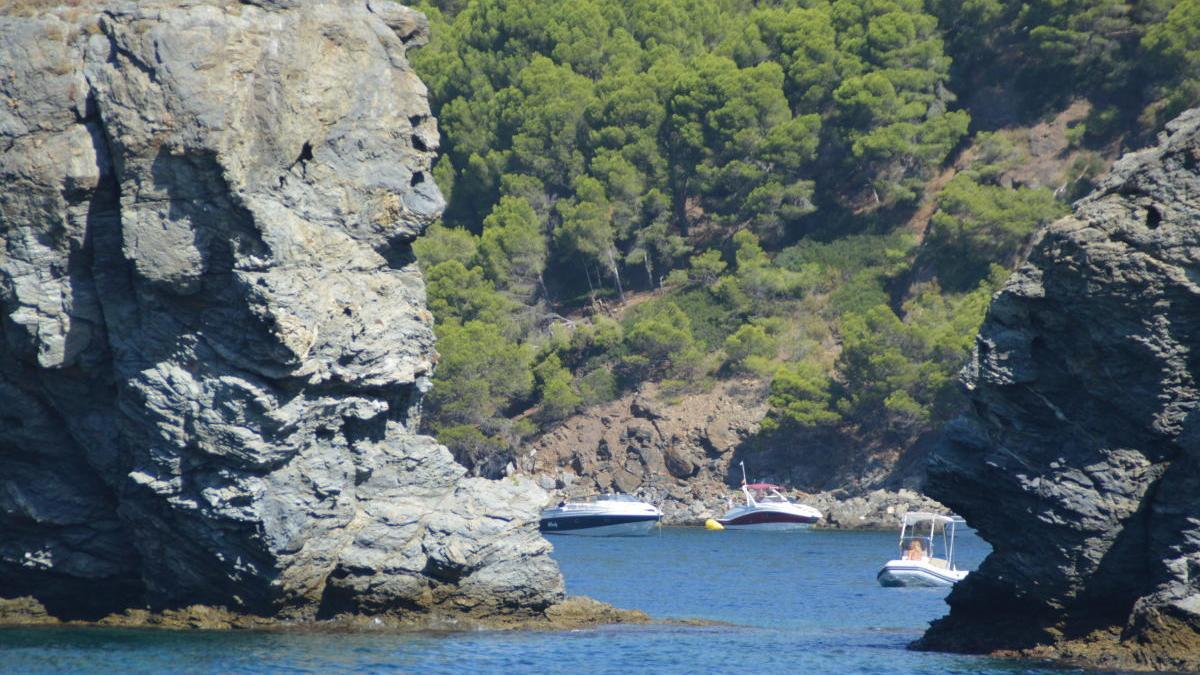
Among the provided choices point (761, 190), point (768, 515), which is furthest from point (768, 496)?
point (761, 190)

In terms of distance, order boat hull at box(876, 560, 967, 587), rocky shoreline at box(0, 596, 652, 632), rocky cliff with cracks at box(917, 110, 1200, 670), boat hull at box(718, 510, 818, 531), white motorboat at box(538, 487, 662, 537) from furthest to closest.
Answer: boat hull at box(718, 510, 818, 531)
white motorboat at box(538, 487, 662, 537)
boat hull at box(876, 560, 967, 587)
rocky shoreline at box(0, 596, 652, 632)
rocky cliff with cracks at box(917, 110, 1200, 670)

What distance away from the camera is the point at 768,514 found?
56375mm

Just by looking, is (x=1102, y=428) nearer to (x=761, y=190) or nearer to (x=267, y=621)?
(x=267, y=621)

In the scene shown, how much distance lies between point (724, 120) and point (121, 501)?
4690 cm

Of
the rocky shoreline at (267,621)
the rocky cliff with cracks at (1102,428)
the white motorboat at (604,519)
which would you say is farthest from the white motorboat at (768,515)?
the rocky cliff with cracks at (1102,428)

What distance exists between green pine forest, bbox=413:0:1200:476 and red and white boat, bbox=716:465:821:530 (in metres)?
3.26

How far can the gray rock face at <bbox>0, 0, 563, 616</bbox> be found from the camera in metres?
20.3

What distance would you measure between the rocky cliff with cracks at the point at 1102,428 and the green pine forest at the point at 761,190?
36859 millimetres

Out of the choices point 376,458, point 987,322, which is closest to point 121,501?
point 376,458

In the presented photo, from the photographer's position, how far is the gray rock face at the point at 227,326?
20.3 m

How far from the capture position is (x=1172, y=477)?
18.6 metres

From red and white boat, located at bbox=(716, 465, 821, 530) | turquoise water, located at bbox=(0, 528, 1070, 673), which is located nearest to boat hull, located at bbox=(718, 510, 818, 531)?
red and white boat, located at bbox=(716, 465, 821, 530)

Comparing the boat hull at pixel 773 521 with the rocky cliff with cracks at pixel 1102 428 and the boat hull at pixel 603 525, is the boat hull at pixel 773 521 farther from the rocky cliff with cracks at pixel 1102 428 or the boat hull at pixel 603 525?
the rocky cliff with cracks at pixel 1102 428

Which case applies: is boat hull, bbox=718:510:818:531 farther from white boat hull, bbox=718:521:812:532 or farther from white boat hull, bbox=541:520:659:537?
white boat hull, bbox=541:520:659:537
